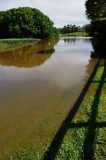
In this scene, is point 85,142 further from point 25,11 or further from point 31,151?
point 25,11

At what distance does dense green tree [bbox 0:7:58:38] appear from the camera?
6700 centimetres

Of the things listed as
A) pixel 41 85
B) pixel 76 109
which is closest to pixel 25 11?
pixel 41 85

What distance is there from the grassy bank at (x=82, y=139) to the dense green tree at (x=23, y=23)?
193 ft

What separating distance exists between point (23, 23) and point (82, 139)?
215 ft

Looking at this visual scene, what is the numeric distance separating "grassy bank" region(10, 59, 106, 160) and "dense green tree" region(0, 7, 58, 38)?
193 feet

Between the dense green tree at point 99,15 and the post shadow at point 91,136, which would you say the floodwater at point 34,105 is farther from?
the dense green tree at point 99,15

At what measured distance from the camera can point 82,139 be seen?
7.42m

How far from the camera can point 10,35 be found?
66.3 meters

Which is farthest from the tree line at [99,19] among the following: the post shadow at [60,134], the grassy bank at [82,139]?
the grassy bank at [82,139]

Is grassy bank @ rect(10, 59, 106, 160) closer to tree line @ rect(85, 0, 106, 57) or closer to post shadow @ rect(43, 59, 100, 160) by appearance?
post shadow @ rect(43, 59, 100, 160)

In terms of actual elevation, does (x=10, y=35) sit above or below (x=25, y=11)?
below

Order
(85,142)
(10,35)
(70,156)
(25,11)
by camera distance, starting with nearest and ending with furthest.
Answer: (70,156)
(85,142)
(10,35)
(25,11)

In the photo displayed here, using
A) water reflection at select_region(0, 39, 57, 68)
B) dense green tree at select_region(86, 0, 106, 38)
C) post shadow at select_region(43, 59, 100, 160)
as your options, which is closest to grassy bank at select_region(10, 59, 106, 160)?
post shadow at select_region(43, 59, 100, 160)

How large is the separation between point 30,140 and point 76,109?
285cm
